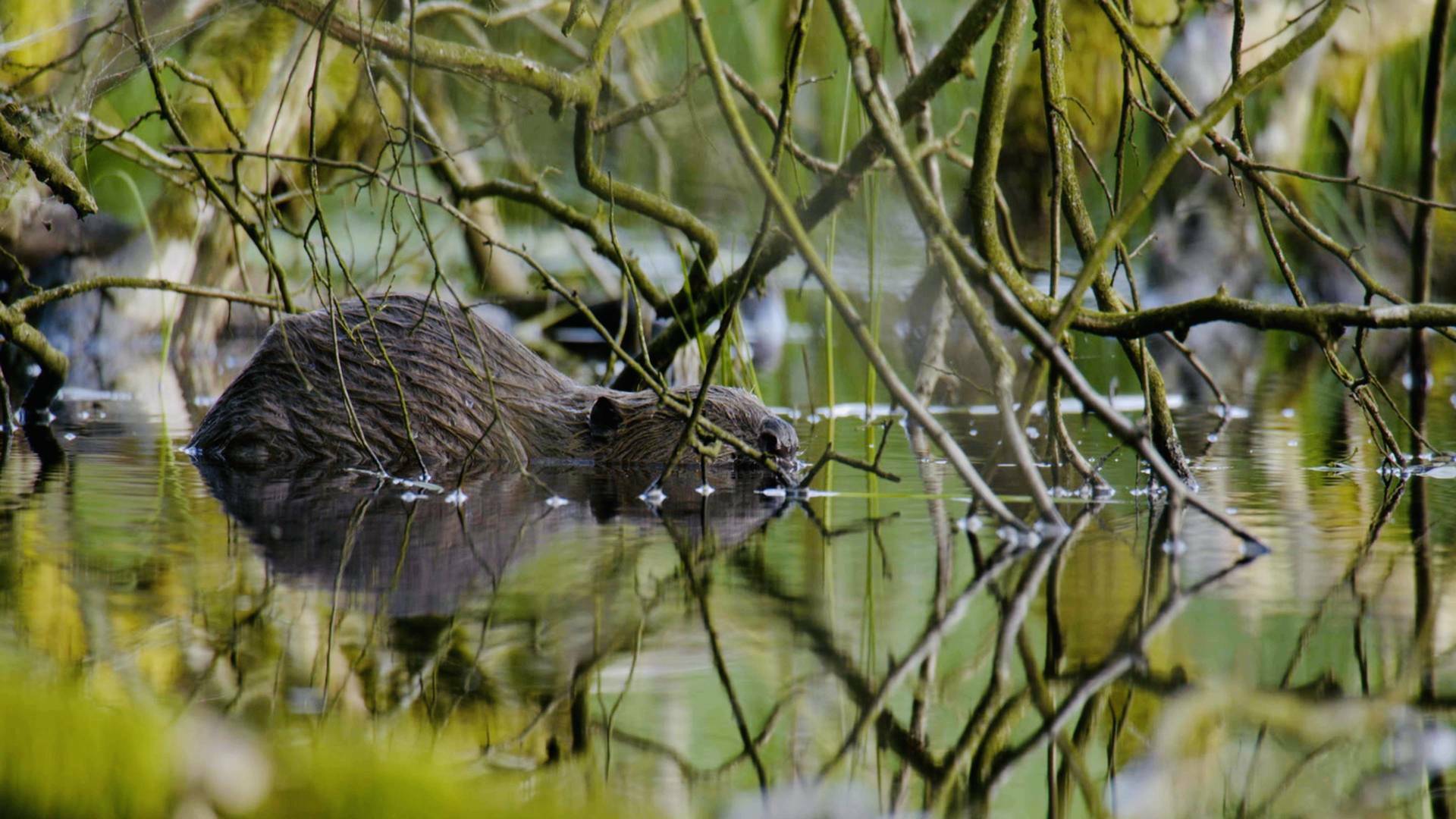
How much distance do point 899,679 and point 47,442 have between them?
11.8ft

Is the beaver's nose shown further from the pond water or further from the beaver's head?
the pond water

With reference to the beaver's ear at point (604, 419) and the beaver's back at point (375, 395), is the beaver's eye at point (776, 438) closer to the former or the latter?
the beaver's ear at point (604, 419)

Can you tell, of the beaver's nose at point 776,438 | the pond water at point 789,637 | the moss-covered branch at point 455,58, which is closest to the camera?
the pond water at point 789,637

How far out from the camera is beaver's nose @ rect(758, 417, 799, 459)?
441cm

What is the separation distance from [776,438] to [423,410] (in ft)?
3.58

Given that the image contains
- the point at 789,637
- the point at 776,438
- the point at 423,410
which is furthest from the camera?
the point at 423,410

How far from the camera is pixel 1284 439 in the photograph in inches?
193

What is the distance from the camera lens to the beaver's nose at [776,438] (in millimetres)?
4410

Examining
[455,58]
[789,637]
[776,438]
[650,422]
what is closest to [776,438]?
[776,438]

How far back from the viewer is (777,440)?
14.5 feet

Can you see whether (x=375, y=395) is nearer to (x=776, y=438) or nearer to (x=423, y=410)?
(x=423, y=410)

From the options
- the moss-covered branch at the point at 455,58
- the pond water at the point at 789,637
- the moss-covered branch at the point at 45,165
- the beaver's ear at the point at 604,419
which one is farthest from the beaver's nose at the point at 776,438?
the moss-covered branch at the point at 45,165

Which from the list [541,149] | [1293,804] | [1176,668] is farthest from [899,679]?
[541,149]

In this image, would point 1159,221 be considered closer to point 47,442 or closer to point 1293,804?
point 47,442
